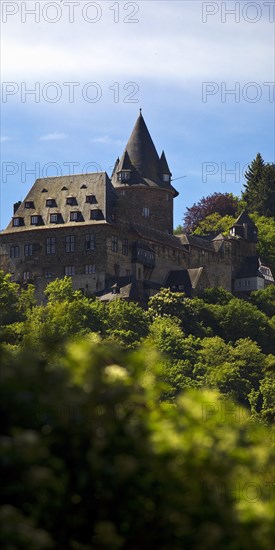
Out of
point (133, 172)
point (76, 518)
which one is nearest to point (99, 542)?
point (76, 518)

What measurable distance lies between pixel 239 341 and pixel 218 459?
92.3m

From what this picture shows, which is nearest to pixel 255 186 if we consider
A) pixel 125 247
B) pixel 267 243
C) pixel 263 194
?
pixel 263 194

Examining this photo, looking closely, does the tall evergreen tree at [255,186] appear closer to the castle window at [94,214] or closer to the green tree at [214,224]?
the green tree at [214,224]

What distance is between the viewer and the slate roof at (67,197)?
358 ft

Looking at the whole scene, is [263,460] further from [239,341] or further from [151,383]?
[239,341]

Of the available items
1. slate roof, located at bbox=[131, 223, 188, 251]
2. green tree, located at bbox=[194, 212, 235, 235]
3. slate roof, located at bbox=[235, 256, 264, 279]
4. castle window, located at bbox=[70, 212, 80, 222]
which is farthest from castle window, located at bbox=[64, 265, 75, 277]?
green tree, located at bbox=[194, 212, 235, 235]

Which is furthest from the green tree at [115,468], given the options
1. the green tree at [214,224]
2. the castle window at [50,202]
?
the green tree at [214,224]

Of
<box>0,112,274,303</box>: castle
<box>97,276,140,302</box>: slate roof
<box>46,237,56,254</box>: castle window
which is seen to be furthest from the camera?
<box>46,237,56,254</box>: castle window

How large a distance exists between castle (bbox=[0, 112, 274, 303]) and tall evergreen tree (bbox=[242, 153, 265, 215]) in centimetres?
2284

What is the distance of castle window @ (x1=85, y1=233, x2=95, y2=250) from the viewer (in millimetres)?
105438

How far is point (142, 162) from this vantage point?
408ft

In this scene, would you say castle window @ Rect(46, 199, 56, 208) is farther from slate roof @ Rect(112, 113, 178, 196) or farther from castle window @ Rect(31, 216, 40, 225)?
slate roof @ Rect(112, 113, 178, 196)

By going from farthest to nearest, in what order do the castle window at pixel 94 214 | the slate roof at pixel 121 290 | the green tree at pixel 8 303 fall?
1. the castle window at pixel 94 214
2. the slate roof at pixel 121 290
3. the green tree at pixel 8 303

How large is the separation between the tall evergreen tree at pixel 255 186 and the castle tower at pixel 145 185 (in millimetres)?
23790
